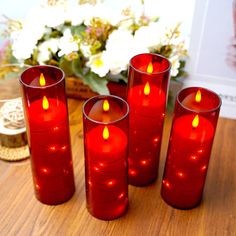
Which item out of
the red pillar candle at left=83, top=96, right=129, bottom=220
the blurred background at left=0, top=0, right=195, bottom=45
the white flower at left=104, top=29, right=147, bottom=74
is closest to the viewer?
the red pillar candle at left=83, top=96, right=129, bottom=220

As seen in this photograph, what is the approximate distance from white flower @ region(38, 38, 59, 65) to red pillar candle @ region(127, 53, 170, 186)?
0.26m

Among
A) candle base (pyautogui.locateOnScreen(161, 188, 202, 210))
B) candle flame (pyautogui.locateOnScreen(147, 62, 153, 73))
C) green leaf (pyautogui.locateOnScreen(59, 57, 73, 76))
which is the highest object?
candle flame (pyautogui.locateOnScreen(147, 62, 153, 73))

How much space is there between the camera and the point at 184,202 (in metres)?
0.78

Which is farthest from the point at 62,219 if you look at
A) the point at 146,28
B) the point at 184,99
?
the point at 146,28

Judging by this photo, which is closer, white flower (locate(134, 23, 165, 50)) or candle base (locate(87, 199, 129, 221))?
candle base (locate(87, 199, 129, 221))

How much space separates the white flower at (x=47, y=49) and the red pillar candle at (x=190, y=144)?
37 cm

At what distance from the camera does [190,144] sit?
712mm

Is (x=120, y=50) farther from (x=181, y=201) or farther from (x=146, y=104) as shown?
(x=181, y=201)

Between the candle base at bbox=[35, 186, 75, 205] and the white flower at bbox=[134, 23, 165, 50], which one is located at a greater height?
the white flower at bbox=[134, 23, 165, 50]

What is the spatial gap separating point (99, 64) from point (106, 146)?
0.30 metres

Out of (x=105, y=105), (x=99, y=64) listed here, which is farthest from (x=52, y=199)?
(x=99, y=64)

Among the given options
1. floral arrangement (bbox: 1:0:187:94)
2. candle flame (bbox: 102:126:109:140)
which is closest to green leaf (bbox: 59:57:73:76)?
floral arrangement (bbox: 1:0:187:94)

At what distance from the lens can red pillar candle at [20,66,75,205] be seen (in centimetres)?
70

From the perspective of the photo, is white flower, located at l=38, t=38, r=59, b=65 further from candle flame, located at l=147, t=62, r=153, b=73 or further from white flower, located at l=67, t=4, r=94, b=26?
candle flame, located at l=147, t=62, r=153, b=73
